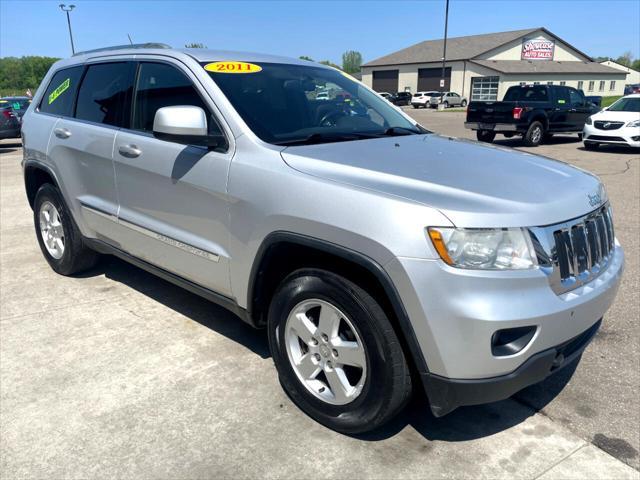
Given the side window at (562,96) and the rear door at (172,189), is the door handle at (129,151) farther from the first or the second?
the side window at (562,96)

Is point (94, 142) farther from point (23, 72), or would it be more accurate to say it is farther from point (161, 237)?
point (23, 72)

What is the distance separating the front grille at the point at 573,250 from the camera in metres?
2.28

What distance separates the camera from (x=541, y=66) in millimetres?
59656

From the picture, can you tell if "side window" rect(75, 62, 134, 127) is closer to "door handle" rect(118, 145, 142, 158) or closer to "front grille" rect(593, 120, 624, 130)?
"door handle" rect(118, 145, 142, 158)

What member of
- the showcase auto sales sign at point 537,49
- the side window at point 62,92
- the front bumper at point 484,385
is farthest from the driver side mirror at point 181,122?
the showcase auto sales sign at point 537,49

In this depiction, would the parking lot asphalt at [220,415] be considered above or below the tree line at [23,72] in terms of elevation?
below

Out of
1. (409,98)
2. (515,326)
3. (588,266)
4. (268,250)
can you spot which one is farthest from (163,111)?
(409,98)

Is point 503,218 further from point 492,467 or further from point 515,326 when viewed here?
point 492,467

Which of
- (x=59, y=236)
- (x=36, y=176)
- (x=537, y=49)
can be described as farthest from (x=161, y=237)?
(x=537, y=49)

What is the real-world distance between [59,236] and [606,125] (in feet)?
46.2

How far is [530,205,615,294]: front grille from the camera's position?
Result: 228 cm

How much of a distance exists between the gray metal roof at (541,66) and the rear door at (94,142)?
5571cm

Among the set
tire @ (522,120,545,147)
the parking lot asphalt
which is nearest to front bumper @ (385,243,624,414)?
the parking lot asphalt

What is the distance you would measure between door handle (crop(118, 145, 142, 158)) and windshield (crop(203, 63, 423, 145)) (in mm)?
747
